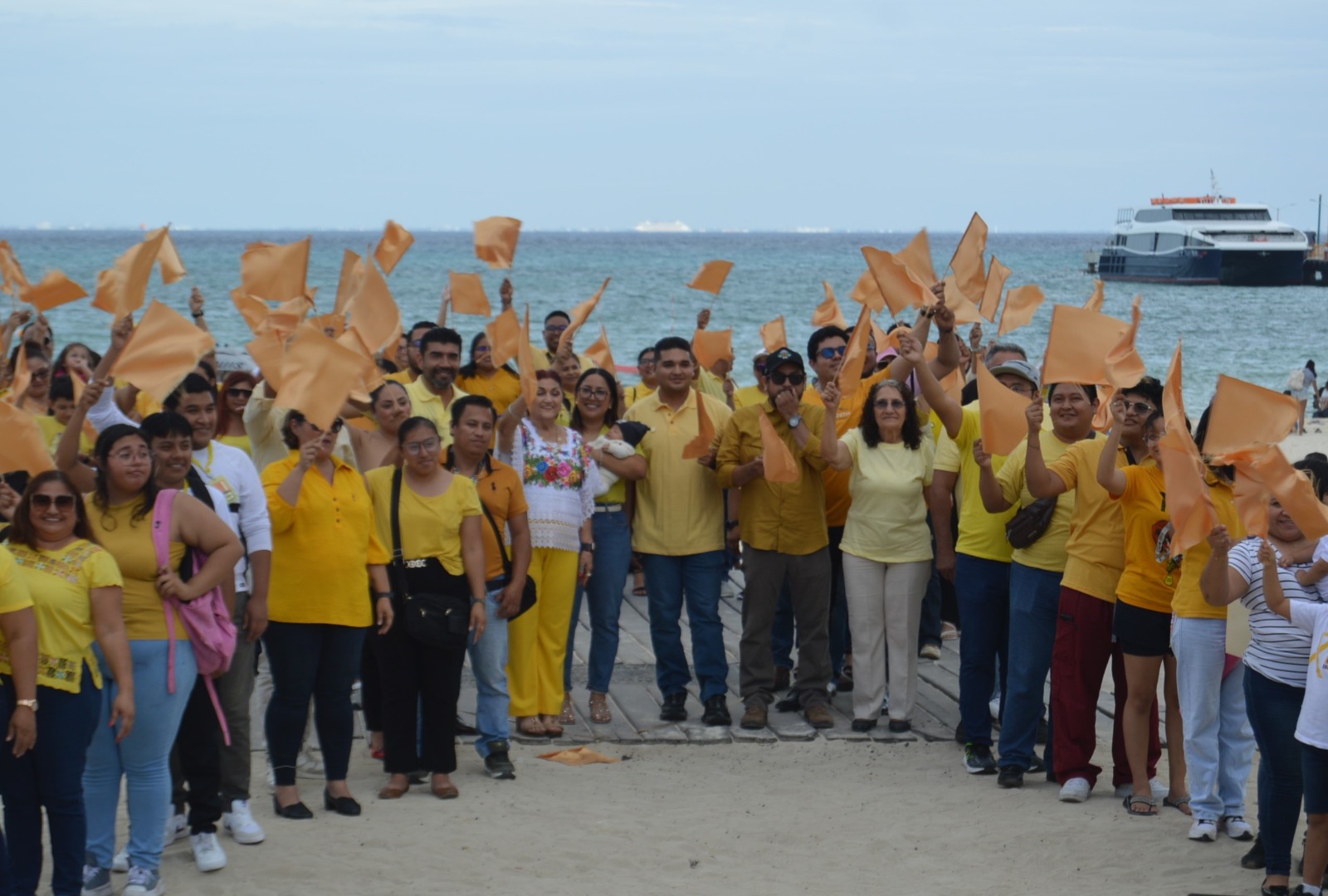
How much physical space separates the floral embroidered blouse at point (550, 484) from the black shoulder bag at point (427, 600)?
0.94 metres

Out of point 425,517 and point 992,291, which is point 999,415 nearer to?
point 992,291

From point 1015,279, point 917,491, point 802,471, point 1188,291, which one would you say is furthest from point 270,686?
point 1015,279

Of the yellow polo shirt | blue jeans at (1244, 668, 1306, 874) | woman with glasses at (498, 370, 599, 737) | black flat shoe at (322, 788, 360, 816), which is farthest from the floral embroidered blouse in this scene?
blue jeans at (1244, 668, 1306, 874)

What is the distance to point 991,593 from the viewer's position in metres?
7.23

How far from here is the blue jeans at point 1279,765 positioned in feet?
17.5

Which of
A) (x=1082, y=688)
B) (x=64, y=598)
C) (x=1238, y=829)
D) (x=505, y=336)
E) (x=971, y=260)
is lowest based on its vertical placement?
(x=1238, y=829)

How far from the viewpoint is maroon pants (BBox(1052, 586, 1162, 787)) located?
6.55 meters

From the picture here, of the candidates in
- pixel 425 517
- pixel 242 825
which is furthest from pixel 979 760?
pixel 242 825

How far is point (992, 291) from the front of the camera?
823 cm

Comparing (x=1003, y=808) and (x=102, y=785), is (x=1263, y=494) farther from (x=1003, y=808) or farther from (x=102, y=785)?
(x=102, y=785)

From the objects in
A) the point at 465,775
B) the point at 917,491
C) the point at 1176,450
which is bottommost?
the point at 465,775

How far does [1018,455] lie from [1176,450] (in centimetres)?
163

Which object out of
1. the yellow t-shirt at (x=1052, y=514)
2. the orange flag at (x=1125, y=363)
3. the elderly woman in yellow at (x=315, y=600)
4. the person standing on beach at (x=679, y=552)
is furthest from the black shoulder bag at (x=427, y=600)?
the orange flag at (x=1125, y=363)

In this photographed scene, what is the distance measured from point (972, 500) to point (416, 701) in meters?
2.83
